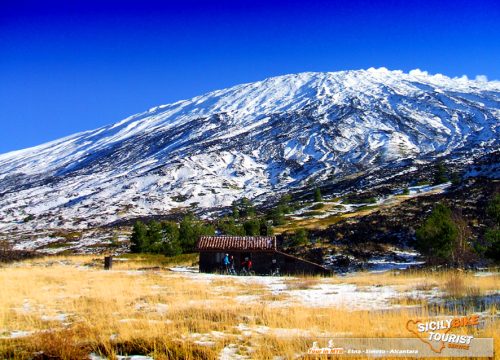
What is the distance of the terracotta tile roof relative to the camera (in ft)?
109

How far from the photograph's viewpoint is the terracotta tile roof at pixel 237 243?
33.1 metres

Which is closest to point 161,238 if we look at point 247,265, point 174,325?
point 247,265

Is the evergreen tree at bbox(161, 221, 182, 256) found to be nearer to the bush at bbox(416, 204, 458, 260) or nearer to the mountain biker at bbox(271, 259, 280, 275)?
the mountain biker at bbox(271, 259, 280, 275)

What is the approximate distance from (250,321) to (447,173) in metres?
115

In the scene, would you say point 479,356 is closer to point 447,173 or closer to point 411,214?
point 411,214

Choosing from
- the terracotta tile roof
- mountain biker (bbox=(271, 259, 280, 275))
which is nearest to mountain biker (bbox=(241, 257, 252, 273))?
the terracotta tile roof

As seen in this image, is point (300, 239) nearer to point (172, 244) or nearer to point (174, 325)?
point (172, 244)

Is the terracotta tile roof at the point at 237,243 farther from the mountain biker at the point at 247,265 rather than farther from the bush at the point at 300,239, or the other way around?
the bush at the point at 300,239

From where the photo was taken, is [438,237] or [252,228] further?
[252,228]

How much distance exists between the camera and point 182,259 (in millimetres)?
45250

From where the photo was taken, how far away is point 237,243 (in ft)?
111

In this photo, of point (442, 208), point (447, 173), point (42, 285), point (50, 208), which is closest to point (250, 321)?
point (42, 285)

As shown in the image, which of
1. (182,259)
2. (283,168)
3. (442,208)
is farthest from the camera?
(283,168)

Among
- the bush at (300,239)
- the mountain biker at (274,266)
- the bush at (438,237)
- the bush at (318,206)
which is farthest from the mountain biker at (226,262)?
the bush at (318,206)
